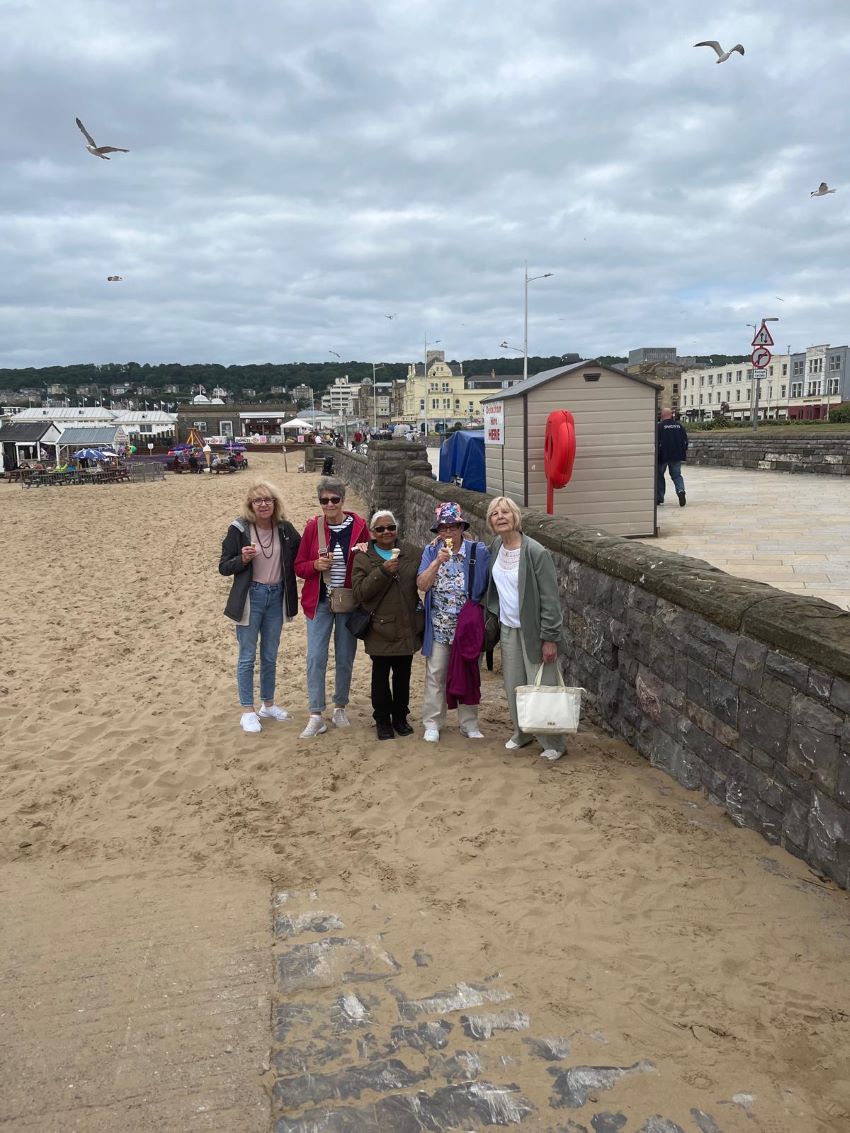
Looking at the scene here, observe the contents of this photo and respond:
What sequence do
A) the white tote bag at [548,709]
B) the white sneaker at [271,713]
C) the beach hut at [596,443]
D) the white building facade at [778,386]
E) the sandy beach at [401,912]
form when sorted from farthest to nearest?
the white building facade at [778,386] < the beach hut at [596,443] < the white sneaker at [271,713] < the white tote bag at [548,709] < the sandy beach at [401,912]

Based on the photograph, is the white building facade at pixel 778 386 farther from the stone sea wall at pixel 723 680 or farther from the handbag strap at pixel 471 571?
the handbag strap at pixel 471 571

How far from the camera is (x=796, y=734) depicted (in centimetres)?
356

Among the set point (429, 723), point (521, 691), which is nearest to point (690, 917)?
point (521, 691)

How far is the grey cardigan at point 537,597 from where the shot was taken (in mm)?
4930

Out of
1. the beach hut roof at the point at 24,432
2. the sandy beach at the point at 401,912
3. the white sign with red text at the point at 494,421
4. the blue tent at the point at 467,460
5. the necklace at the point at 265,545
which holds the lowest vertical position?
the sandy beach at the point at 401,912

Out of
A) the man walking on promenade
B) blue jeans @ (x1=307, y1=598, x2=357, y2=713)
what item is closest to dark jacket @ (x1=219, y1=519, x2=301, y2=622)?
blue jeans @ (x1=307, y1=598, x2=357, y2=713)

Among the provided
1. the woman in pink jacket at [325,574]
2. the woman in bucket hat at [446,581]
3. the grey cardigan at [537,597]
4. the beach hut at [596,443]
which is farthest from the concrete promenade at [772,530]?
the woman in pink jacket at [325,574]

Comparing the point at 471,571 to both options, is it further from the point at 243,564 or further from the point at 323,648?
the point at 243,564

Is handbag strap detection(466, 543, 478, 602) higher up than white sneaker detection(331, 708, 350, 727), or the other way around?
handbag strap detection(466, 543, 478, 602)

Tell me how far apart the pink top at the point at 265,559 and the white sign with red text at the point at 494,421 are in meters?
4.99

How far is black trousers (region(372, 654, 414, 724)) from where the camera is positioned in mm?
5609

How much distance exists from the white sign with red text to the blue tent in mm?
1341

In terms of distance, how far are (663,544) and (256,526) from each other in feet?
16.8

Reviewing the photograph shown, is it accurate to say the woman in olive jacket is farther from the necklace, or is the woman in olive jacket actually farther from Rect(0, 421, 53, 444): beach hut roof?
Rect(0, 421, 53, 444): beach hut roof
